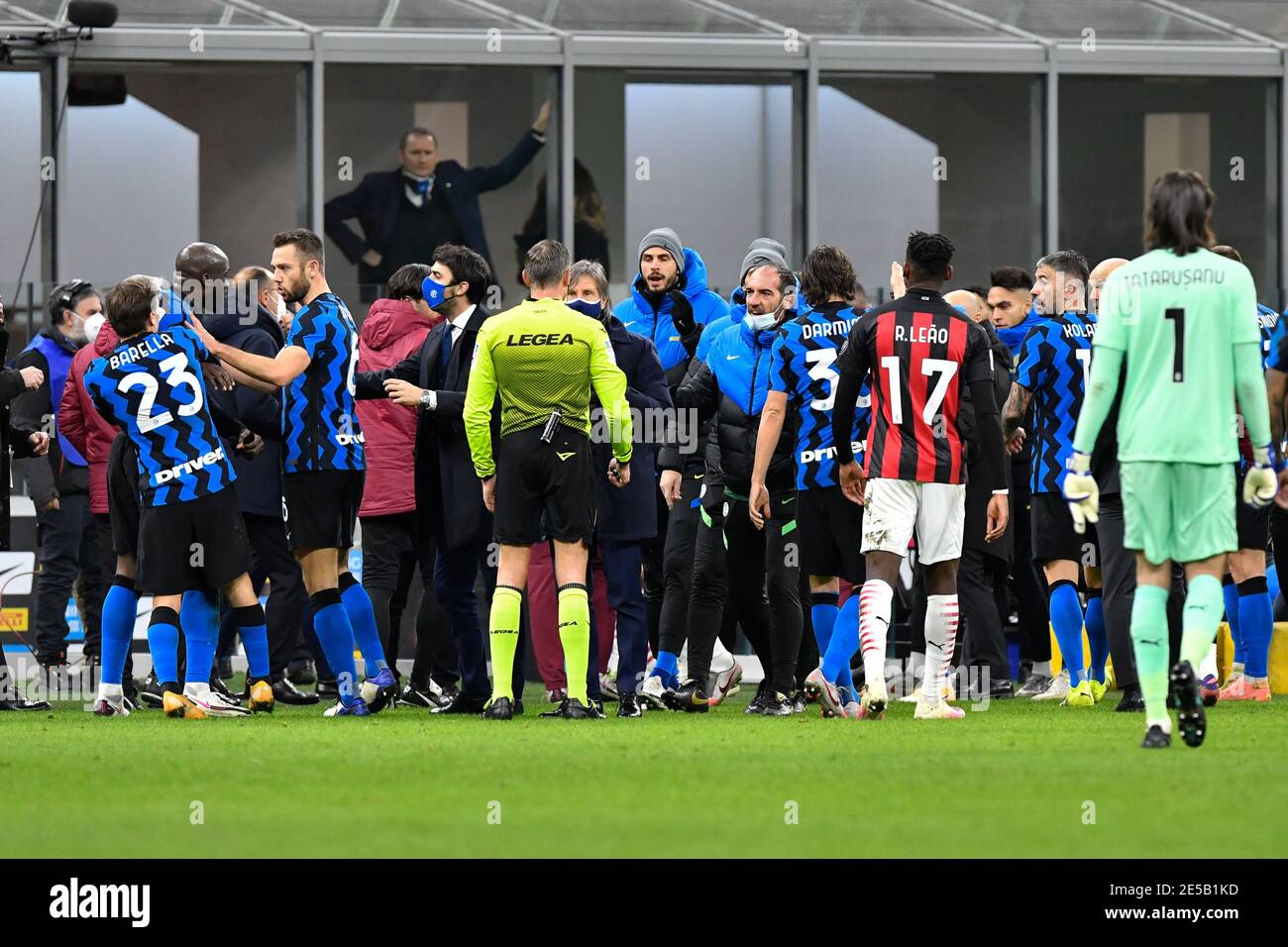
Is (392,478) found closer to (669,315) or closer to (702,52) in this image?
(669,315)

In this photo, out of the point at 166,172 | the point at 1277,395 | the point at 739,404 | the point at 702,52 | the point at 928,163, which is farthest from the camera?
the point at 928,163

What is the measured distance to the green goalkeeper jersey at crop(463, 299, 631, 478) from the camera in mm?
9336

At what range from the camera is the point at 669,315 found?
1184 cm

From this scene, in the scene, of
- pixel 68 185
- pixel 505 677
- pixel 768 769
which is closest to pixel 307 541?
pixel 505 677

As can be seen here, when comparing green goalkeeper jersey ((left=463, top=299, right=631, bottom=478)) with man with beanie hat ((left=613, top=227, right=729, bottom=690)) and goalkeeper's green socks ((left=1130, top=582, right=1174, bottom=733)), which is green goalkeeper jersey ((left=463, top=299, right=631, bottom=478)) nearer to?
man with beanie hat ((left=613, top=227, right=729, bottom=690))

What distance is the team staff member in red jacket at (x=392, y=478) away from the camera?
35.5 feet

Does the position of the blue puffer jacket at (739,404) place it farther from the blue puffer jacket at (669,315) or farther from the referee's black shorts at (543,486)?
the blue puffer jacket at (669,315)

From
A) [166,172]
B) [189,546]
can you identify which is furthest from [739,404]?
[166,172]

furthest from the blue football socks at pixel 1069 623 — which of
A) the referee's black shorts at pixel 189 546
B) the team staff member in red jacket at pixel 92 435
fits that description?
the team staff member in red jacket at pixel 92 435

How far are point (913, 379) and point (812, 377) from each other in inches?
31.3

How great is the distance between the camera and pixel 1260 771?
687 cm

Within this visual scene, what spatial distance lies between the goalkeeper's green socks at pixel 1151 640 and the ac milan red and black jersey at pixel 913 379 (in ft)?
5.90

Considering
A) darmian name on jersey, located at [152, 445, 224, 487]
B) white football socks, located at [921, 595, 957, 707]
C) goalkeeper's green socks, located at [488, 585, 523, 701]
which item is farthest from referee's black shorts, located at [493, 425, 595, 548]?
white football socks, located at [921, 595, 957, 707]
